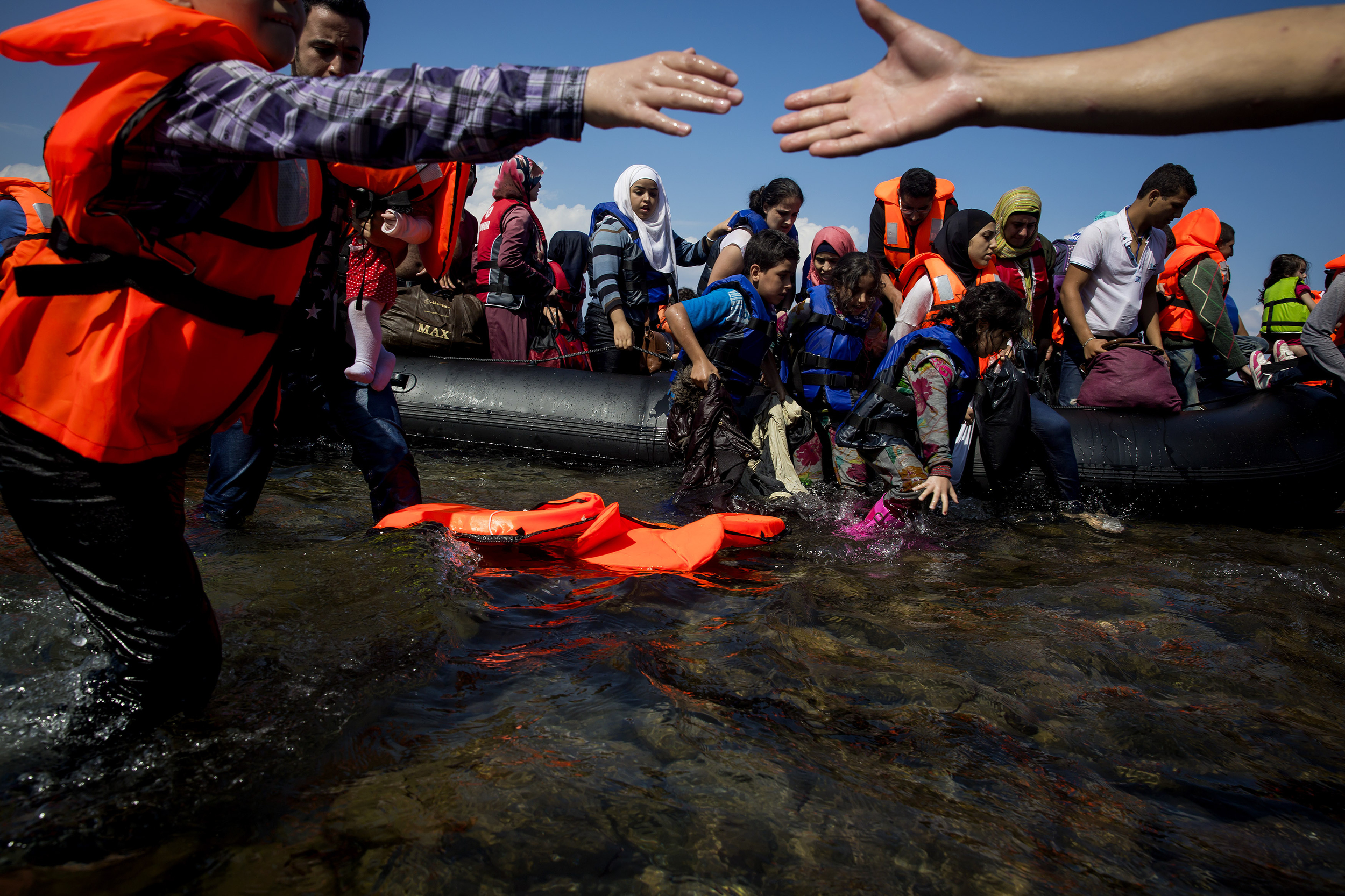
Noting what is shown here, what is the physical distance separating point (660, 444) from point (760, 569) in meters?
2.58

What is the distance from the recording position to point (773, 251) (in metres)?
5.12

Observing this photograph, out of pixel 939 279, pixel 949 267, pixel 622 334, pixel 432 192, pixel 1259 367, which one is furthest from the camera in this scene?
pixel 1259 367

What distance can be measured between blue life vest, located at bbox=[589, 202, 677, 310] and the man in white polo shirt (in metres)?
3.10

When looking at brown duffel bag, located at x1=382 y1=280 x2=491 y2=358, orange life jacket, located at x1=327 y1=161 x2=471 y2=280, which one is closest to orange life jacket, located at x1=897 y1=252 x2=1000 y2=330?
orange life jacket, located at x1=327 y1=161 x2=471 y2=280

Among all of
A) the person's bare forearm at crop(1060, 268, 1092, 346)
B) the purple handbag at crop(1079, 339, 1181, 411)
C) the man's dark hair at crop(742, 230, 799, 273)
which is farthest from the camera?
the person's bare forearm at crop(1060, 268, 1092, 346)

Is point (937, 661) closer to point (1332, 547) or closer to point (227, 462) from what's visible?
point (227, 462)

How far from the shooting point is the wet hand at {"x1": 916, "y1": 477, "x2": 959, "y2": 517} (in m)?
4.06

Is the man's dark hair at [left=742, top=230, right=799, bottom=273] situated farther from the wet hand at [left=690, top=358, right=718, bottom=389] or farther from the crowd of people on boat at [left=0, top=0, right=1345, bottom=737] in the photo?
the crowd of people on boat at [left=0, top=0, right=1345, bottom=737]

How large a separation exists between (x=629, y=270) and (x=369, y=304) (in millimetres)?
3098

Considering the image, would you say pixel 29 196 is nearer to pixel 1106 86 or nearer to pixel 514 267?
pixel 1106 86

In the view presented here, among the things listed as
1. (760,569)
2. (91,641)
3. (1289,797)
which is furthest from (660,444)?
(1289,797)

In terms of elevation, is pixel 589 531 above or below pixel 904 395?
below

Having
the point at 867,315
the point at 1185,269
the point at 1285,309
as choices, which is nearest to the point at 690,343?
the point at 867,315

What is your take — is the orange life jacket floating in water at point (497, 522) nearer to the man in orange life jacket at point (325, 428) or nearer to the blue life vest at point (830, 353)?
the man in orange life jacket at point (325, 428)
